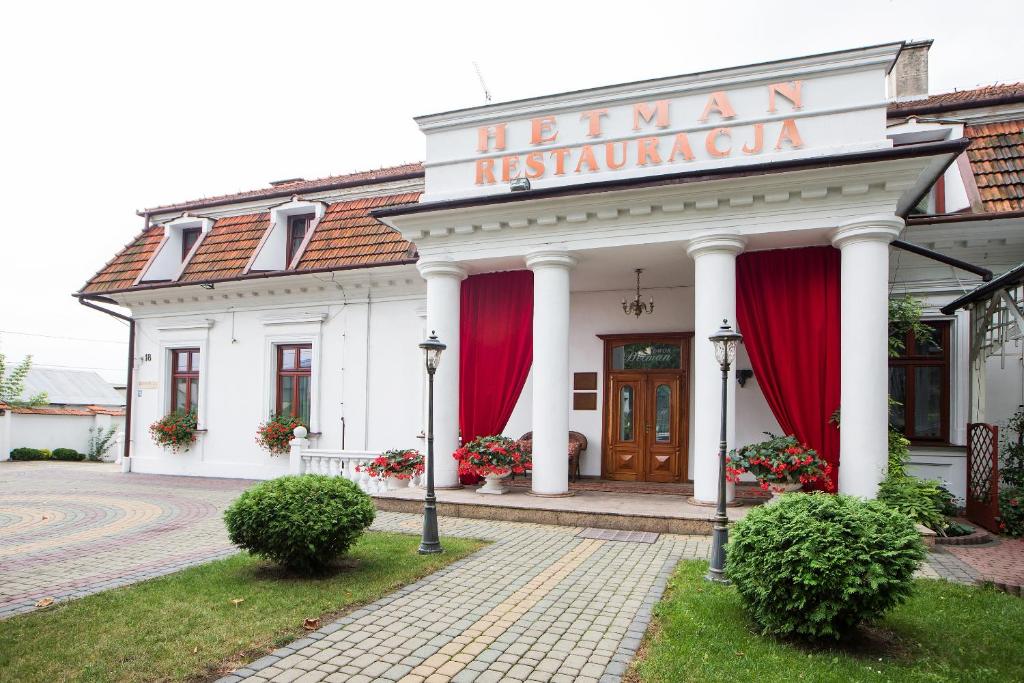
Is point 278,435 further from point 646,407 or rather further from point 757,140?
point 757,140

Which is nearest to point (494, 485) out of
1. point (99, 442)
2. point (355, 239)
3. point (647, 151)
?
point (647, 151)

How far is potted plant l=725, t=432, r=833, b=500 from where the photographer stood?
8930 mm

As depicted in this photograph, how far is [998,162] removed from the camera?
10.8 meters

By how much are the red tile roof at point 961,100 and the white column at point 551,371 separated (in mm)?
6920

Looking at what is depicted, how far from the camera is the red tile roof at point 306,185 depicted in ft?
51.0

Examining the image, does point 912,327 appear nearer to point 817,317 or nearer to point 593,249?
point 817,317

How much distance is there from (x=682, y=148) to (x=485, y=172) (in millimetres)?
3206

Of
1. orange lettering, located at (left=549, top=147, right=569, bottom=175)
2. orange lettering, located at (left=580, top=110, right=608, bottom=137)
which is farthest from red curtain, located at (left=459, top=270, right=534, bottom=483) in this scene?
orange lettering, located at (left=580, top=110, right=608, bottom=137)

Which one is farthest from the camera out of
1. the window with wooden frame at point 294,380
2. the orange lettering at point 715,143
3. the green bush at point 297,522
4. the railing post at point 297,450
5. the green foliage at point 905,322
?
the window with wooden frame at point 294,380

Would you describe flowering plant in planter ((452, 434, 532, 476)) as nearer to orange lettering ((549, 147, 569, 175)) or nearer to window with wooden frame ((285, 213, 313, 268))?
orange lettering ((549, 147, 569, 175))

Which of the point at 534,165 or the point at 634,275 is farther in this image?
the point at 634,275

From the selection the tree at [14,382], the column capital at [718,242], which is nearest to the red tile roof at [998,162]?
the column capital at [718,242]

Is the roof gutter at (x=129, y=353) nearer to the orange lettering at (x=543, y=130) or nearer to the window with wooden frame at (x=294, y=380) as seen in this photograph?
A: the window with wooden frame at (x=294, y=380)

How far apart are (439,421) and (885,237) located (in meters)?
7.08
